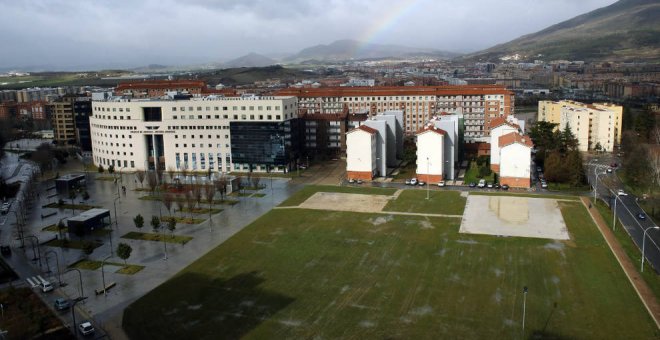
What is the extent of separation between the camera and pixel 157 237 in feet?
75.7

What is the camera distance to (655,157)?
31.0 meters

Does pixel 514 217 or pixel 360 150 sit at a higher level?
pixel 360 150

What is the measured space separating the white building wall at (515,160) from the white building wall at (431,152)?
358cm

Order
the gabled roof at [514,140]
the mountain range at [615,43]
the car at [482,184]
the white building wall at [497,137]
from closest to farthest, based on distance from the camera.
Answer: the gabled roof at [514,140]
the car at [482,184]
the white building wall at [497,137]
the mountain range at [615,43]

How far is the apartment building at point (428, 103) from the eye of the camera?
49.3 metres

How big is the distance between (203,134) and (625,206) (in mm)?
26981

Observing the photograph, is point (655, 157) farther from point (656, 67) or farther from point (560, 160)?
point (656, 67)

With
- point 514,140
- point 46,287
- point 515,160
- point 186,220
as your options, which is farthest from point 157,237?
point 514,140

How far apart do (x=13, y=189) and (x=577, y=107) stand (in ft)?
145

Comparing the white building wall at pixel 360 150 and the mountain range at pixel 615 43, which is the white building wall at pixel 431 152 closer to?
the white building wall at pixel 360 150

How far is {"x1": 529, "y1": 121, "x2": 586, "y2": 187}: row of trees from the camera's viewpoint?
101ft

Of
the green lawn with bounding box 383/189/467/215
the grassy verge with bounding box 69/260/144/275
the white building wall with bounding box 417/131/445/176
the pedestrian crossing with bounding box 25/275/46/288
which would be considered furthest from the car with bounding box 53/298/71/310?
the white building wall with bounding box 417/131/445/176

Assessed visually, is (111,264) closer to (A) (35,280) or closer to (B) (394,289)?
(A) (35,280)

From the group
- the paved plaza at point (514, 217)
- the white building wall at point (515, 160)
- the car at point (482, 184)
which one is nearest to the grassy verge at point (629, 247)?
the paved plaza at point (514, 217)
